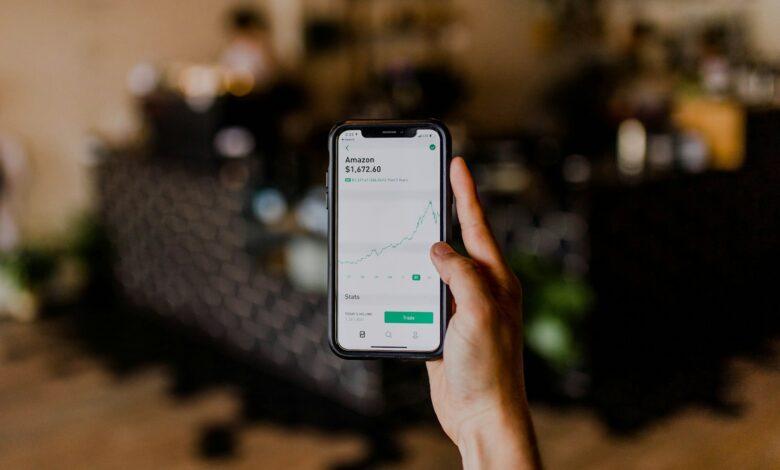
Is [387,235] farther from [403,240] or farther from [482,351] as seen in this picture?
[482,351]

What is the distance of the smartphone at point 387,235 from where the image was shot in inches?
33.0

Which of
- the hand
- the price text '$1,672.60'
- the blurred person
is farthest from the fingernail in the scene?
the blurred person

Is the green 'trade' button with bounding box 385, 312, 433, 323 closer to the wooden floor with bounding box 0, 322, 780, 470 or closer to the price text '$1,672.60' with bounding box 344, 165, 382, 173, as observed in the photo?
the price text '$1,672.60' with bounding box 344, 165, 382, 173

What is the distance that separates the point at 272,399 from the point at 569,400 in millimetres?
1170

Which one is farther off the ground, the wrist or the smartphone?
the smartphone

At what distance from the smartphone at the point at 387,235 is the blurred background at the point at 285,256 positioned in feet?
5.25

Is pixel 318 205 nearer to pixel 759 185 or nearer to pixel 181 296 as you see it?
pixel 181 296

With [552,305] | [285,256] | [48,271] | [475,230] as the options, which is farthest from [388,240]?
[48,271]

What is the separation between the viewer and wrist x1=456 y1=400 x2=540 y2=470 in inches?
28.5

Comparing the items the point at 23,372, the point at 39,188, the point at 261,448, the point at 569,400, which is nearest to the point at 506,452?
the point at 261,448

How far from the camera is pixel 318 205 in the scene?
2.88 metres

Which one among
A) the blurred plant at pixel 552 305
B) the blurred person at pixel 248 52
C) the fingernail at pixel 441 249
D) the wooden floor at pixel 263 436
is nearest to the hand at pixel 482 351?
the fingernail at pixel 441 249

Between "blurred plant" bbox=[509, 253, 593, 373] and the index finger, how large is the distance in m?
1.85

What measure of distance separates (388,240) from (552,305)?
190cm
